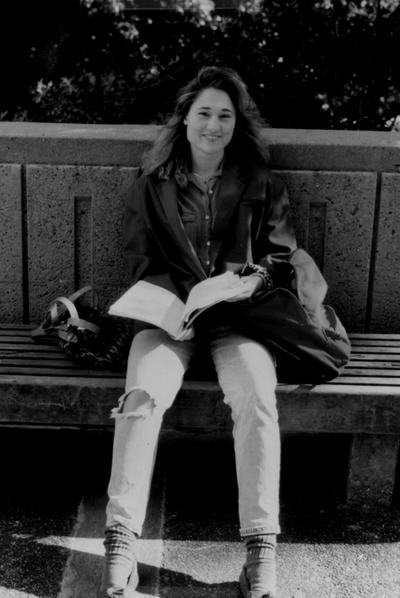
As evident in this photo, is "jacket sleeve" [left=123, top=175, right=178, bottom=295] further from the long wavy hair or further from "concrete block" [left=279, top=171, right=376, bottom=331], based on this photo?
"concrete block" [left=279, top=171, right=376, bottom=331]

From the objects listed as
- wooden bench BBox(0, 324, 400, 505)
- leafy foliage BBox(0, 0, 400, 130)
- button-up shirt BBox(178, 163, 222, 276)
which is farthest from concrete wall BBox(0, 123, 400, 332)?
leafy foliage BBox(0, 0, 400, 130)

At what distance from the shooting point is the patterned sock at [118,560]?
10.0ft

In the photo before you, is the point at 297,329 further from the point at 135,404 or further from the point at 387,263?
the point at 387,263

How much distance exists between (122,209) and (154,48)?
3.88 m

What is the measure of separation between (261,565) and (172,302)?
3.58 ft

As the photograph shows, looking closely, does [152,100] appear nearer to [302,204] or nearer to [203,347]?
[302,204]

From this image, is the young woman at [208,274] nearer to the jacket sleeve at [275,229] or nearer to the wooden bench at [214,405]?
the jacket sleeve at [275,229]

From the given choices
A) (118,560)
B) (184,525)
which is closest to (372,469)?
(184,525)

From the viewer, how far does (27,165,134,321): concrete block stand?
4.28m

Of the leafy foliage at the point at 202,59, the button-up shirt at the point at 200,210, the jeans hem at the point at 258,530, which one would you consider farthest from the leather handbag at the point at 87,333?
the leafy foliage at the point at 202,59

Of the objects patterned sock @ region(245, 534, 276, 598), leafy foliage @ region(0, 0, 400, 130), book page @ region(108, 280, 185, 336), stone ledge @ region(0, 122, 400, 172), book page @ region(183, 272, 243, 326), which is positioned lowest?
patterned sock @ region(245, 534, 276, 598)

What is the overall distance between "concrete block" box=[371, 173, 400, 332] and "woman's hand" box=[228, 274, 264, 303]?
36.7 inches

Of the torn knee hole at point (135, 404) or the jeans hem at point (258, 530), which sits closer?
the jeans hem at point (258, 530)

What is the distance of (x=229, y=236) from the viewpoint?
12.7 feet
